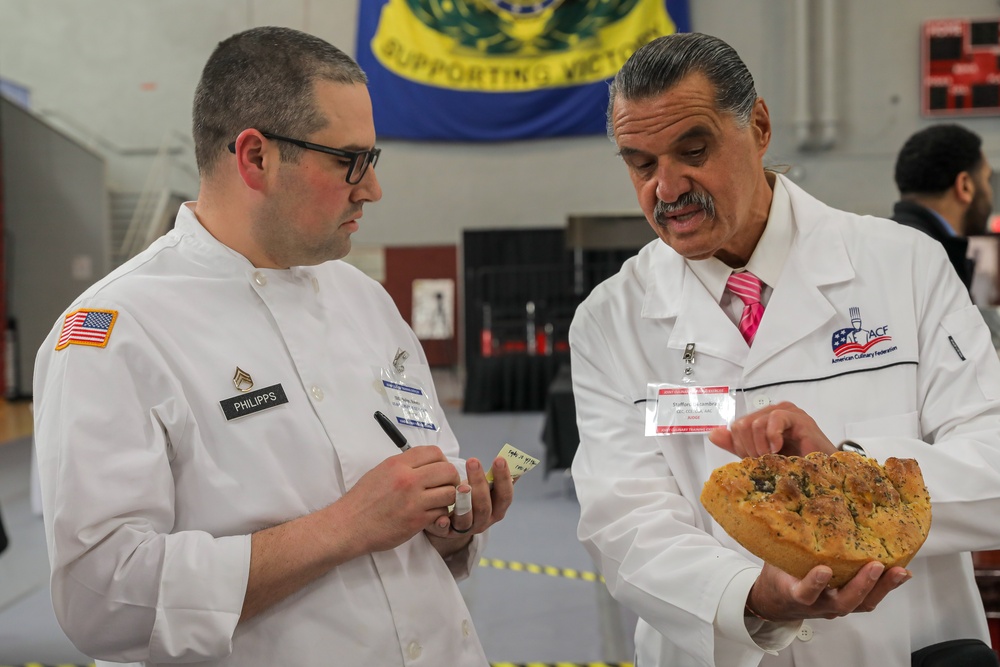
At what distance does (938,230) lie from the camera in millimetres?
2791

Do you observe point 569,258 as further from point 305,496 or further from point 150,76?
point 305,496

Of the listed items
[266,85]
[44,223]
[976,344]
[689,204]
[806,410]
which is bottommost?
[806,410]

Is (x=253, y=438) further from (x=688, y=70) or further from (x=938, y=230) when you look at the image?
(x=938, y=230)

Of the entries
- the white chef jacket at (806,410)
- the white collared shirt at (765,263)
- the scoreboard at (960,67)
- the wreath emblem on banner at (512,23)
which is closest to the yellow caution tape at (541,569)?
the white chef jacket at (806,410)

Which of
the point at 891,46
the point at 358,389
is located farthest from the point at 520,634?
the point at 891,46

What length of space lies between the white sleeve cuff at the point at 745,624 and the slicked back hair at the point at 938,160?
196 centimetres

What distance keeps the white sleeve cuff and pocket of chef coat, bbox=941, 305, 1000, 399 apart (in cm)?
54

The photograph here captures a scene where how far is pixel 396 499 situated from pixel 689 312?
0.68m

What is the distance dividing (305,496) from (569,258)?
10656 mm

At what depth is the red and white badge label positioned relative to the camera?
162 centimetres

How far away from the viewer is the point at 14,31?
12477 mm

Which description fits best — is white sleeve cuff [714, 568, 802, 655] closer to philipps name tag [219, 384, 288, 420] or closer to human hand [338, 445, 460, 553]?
human hand [338, 445, 460, 553]

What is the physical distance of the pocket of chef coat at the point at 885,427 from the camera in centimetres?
156

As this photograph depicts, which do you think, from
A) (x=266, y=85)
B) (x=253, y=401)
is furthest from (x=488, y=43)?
(x=253, y=401)
